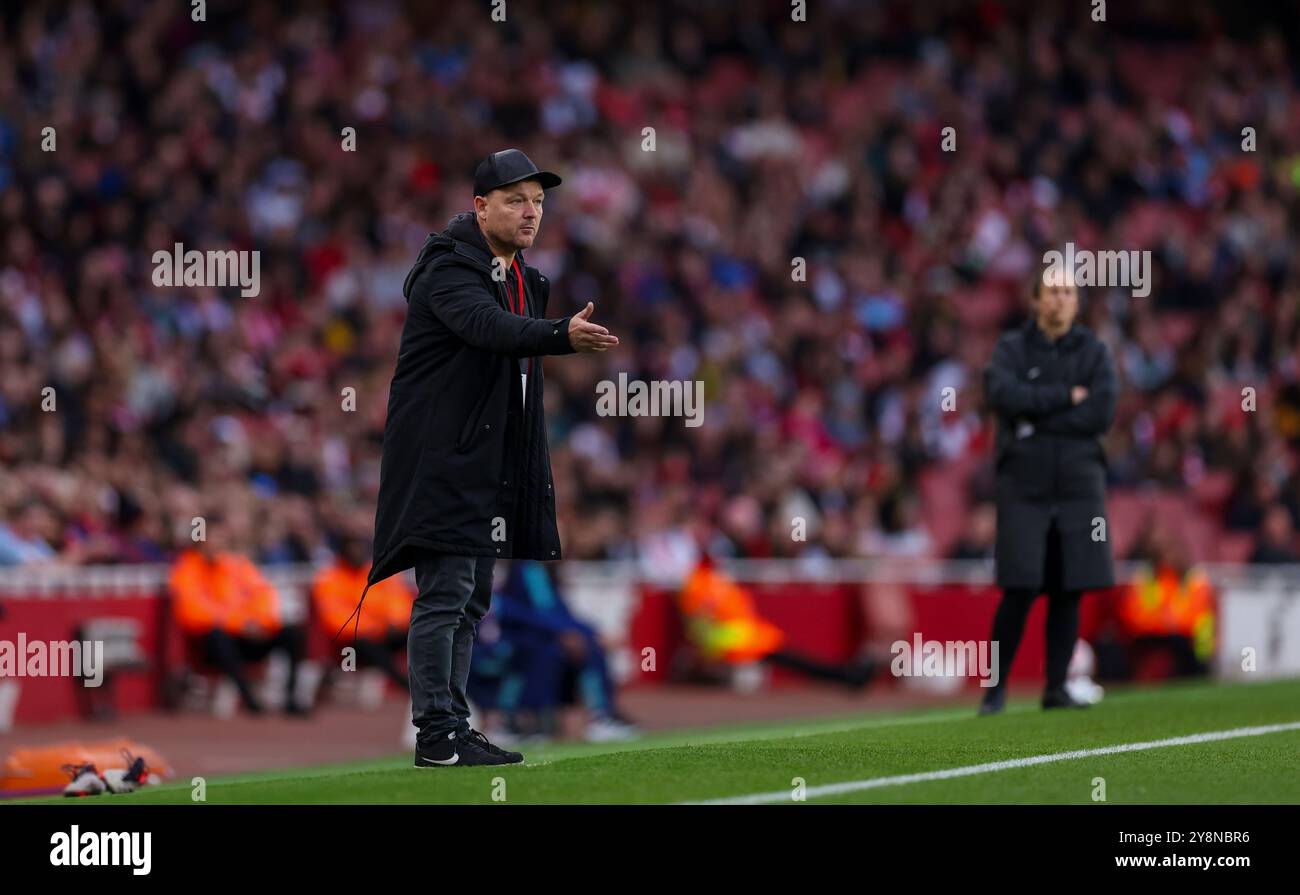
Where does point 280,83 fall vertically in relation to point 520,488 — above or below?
above

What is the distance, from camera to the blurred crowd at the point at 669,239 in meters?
20.6

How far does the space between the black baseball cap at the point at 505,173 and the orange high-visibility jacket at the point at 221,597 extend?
992 centimetres

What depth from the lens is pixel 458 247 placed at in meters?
8.34

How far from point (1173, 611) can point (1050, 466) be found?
325 inches

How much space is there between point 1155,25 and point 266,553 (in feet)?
54.3

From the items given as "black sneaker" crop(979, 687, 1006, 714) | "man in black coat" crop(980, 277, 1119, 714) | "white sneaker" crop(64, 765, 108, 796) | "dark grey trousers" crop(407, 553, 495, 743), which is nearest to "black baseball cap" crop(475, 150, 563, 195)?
"dark grey trousers" crop(407, 553, 495, 743)

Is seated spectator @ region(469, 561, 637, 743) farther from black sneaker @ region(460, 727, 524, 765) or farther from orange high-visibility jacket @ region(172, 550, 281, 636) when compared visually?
black sneaker @ region(460, 727, 524, 765)

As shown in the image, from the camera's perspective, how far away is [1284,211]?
25922mm

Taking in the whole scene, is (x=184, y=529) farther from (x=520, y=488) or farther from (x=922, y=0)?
(x=922, y=0)

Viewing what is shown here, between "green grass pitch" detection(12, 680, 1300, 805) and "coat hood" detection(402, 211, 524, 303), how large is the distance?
1.86 m

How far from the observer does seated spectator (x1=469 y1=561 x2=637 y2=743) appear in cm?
1512

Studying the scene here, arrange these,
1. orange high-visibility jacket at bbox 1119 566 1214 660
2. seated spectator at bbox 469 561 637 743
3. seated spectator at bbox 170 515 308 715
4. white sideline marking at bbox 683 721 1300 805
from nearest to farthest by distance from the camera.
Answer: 1. white sideline marking at bbox 683 721 1300 805
2. seated spectator at bbox 469 561 637 743
3. seated spectator at bbox 170 515 308 715
4. orange high-visibility jacket at bbox 1119 566 1214 660

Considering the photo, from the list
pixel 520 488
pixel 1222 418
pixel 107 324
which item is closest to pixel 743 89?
pixel 1222 418

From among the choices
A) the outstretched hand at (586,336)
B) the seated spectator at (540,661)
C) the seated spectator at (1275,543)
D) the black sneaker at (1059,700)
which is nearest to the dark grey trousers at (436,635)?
the outstretched hand at (586,336)
